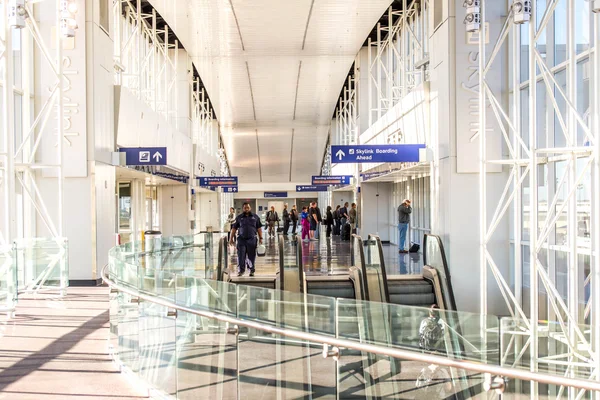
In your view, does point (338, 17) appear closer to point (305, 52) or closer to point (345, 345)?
point (305, 52)

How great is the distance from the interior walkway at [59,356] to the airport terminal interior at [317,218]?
45mm

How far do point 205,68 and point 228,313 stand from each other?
27736 millimetres

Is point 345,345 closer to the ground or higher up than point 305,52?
closer to the ground

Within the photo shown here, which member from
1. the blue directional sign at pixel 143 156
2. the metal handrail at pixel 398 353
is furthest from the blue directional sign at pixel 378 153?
the metal handrail at pixel 398 353

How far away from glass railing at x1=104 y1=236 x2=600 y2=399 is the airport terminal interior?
17 millimetres

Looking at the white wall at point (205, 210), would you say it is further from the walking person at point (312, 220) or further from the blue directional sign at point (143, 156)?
the blue directional sign at point (143, 156)

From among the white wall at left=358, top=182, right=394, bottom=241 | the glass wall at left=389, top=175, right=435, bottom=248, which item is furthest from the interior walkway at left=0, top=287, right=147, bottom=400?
the white wall at left=358, top=182, right=394, bottom=241

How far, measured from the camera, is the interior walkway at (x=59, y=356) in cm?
646

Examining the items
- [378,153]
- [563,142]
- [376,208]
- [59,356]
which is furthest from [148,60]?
[59,356]

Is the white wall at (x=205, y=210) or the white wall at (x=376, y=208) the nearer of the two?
the white wall at (x=376, y=208)

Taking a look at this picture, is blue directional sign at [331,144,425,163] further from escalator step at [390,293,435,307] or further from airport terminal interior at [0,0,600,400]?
escalator step at [390,293,435,307]

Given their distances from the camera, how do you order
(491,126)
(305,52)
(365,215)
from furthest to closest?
1. (365,215)
2. (305,52)
3. (491,126)

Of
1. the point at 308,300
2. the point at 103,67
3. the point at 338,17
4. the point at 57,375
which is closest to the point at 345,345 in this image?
the point at 308,300

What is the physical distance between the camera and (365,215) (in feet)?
95.8
